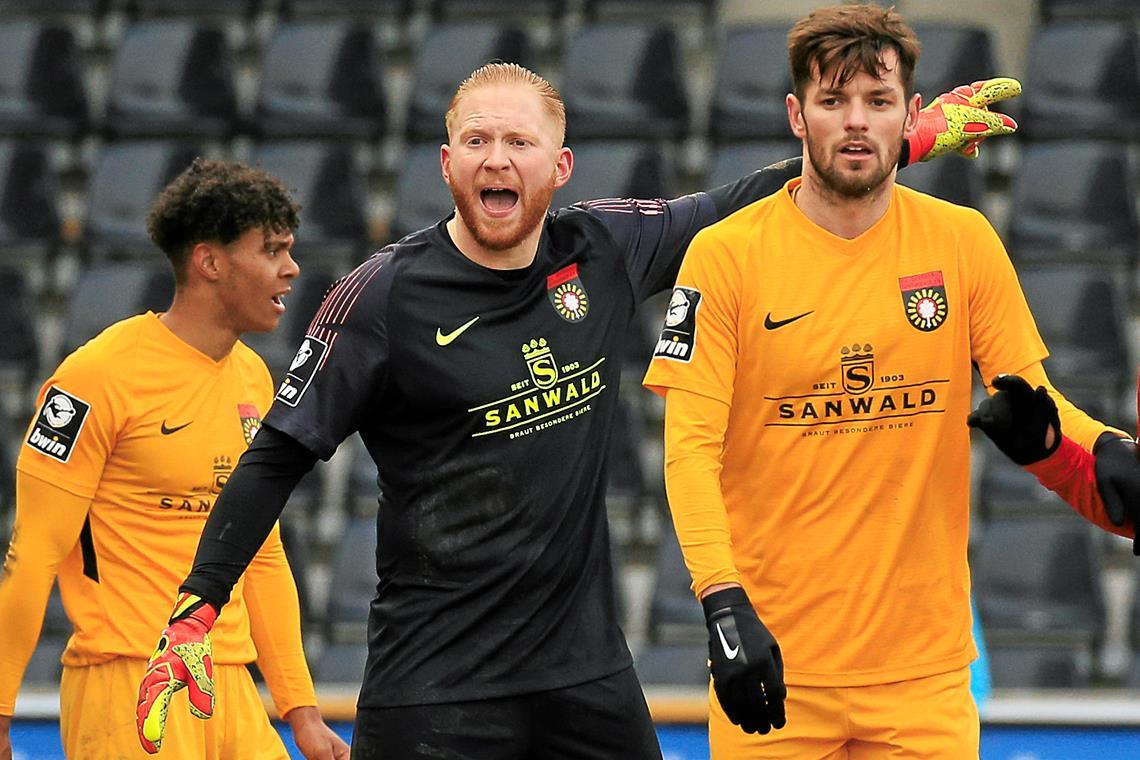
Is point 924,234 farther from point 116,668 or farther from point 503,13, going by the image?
point 503,13

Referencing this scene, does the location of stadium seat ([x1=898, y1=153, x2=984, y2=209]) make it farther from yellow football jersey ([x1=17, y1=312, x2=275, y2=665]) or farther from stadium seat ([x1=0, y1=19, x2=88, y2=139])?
yellow football jersey ([x1=17, y1=312, x2=275, y2=665])

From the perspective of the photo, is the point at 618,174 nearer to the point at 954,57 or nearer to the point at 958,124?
the point at 954,57

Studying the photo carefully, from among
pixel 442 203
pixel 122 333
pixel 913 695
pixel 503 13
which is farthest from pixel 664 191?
pixel 913 695

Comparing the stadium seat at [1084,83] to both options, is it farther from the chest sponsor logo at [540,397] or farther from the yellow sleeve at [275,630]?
the chest sponsor logo at [540,397]


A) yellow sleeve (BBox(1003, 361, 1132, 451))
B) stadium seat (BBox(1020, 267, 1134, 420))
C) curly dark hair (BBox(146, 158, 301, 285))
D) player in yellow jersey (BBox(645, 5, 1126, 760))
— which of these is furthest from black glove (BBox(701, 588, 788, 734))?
stadium seat (BBox(1020, 267, 1134, 420))

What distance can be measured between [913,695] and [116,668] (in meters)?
1.85

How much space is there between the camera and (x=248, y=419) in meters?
4.59

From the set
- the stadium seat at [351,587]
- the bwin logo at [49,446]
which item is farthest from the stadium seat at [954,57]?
the bwin logo at [49,446]

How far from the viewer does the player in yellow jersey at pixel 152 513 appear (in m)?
4.32

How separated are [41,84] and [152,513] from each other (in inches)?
224

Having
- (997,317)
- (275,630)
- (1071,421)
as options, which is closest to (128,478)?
(275,630)

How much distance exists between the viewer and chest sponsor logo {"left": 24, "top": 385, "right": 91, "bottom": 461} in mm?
4305

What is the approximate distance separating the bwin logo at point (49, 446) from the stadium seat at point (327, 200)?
4.68 metres

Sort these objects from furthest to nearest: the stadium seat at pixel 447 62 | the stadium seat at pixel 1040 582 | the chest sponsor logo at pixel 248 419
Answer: the stadium seat at pixel 447 62 < the stadium seat at pixel 1040 582 < the chest sponsor logo at pixel 248 419
